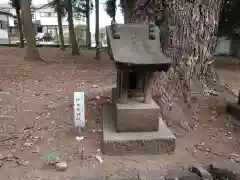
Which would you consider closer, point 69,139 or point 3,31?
point 69,139

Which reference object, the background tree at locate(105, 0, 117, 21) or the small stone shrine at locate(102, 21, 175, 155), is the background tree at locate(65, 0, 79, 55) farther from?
the small stone shrine at locate(102, 21, 175, 155)

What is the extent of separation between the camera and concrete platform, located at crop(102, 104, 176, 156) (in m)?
3.10

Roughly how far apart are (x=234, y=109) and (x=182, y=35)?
1584 millimetres

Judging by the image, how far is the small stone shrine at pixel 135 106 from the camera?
10.1 ft

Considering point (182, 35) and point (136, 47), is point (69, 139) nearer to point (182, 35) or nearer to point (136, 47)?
point (136, 47)

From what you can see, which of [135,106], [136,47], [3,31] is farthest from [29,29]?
[3,31]

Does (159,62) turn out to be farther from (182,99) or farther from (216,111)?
(216,111)

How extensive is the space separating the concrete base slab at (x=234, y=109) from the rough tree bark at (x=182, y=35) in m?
0.81

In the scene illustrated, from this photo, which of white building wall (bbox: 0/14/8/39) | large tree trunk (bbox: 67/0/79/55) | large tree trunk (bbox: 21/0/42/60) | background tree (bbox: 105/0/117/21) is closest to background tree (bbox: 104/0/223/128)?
large tree trunk (bbox: 21/0/42/60)

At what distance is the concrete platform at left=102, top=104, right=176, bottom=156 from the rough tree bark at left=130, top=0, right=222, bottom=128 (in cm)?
102

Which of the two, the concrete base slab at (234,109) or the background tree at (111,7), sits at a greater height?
the background tree at (111,7)

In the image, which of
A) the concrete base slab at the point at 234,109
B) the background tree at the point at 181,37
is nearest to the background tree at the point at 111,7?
the background tree at the point at 181,37

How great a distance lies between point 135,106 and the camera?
3236 mm

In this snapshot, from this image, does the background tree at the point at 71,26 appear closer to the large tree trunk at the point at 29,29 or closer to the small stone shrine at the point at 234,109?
the large tree trunk at the point at 29,29
